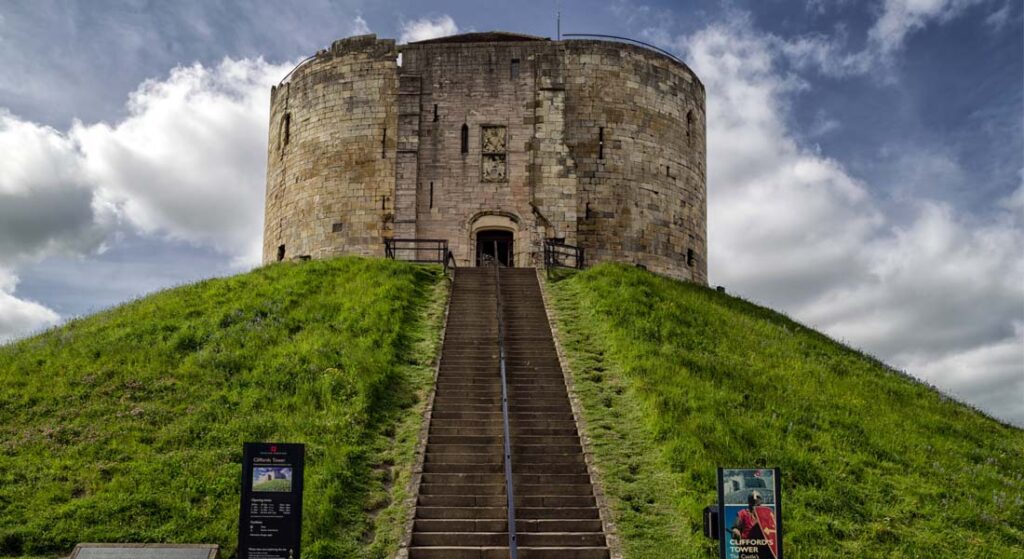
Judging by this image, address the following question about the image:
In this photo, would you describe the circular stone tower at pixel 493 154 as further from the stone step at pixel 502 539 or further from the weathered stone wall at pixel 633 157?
the stone step at pixel 502 539

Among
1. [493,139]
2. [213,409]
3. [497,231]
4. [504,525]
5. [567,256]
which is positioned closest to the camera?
[504,525]

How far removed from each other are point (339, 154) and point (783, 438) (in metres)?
16.9

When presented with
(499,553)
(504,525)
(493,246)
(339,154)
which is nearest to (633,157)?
(493,246)

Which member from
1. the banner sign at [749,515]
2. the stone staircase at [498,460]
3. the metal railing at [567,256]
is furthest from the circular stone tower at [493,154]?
the banner sign at [749,515]

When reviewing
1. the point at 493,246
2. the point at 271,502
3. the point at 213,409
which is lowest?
the point at 271,502

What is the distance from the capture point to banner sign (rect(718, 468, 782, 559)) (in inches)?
348

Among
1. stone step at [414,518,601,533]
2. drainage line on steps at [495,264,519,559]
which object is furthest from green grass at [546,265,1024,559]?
drainage line on steps at [495,264,519,559]

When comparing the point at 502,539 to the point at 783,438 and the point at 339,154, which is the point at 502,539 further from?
the point at 339,154

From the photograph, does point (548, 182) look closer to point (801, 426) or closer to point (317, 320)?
point (317, 320)

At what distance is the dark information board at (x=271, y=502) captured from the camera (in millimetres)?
8852

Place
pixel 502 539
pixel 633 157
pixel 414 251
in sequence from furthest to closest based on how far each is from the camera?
pixel 633 157 → pixel 414 251 → pixel 502 539

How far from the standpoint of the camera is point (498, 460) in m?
12.4

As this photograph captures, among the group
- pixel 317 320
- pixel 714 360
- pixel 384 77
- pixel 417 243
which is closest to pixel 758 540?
pixel 714 360

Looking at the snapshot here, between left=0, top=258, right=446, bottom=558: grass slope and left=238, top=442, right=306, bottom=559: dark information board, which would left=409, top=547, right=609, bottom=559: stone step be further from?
left=238, top=442, right=306, bottom=559: dark information board
